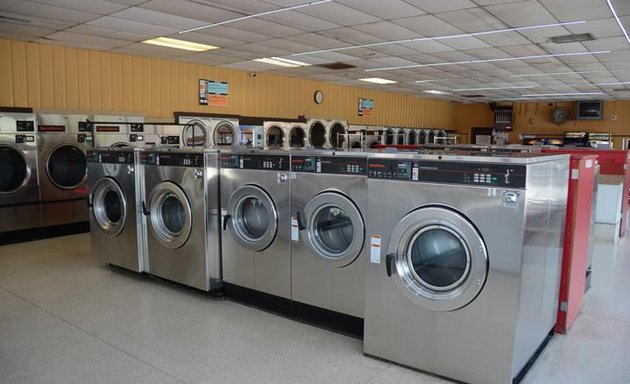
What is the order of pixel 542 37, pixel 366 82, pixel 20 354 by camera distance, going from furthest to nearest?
pixel 366 82, pixel 542 37, pixel 20 354

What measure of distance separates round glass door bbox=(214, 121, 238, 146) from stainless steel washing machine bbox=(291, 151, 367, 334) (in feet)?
18.8

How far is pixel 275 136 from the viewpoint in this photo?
10.2 m

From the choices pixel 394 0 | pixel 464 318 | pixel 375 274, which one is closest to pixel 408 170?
pixel 375 274

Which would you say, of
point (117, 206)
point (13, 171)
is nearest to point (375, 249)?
point (117, 206)

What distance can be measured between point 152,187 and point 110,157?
723 mm

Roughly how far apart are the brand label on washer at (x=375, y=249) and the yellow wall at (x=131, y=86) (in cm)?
584

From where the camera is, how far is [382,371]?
9.51 feet

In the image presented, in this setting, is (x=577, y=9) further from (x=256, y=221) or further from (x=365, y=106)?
(x=365, y=106)

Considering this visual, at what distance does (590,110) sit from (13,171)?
15.6 meters

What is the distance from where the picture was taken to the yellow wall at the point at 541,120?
48.9 ft

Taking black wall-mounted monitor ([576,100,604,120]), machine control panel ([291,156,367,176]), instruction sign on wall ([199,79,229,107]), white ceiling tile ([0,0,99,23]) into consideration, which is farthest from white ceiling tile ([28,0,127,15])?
black wall-mounted monitor ([576,100,604,120])

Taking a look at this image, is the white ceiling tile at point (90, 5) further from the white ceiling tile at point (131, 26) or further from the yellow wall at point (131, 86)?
the yellow wall at point (131, 86)

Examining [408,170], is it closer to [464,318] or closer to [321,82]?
[464,318]

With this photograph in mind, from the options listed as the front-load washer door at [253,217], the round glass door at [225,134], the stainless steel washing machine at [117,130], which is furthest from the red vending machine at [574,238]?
the round glass door at [225,134]
